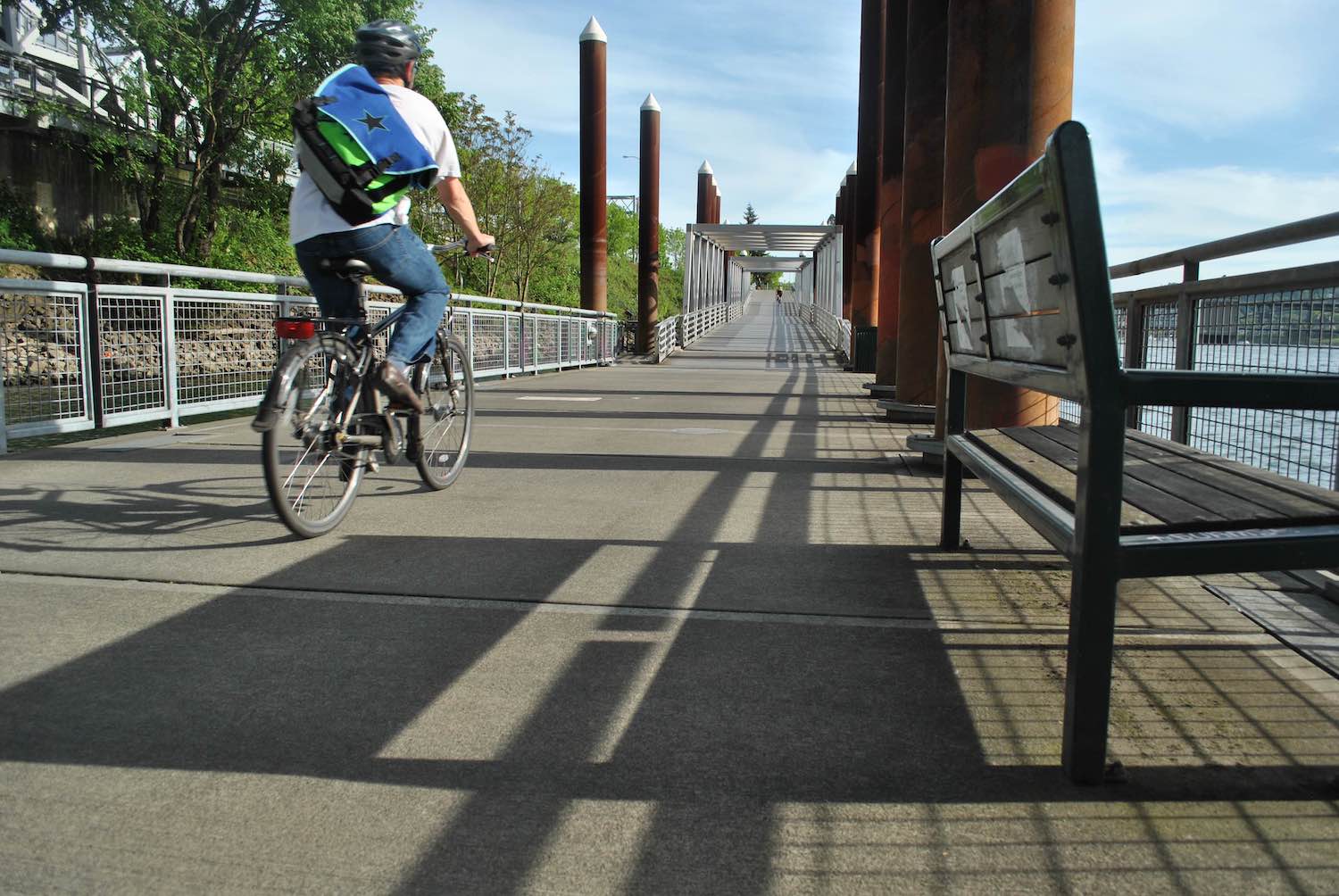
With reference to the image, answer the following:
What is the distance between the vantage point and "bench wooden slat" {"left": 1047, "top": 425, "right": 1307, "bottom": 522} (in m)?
2.17

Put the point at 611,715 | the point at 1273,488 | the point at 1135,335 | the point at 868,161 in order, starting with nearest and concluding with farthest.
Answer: the point at 611,715
the point at 1273,488
the point at 1135,335
the point at 868,161

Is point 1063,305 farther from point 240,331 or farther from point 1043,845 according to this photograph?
point 240,331

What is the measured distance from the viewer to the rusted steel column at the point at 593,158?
24.8 metres

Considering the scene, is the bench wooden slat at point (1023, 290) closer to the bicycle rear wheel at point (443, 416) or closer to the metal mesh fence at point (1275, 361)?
the metal mesh fence at point (1275, 361)

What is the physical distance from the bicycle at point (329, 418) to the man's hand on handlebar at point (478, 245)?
60 mm

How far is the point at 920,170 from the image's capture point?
9.11m

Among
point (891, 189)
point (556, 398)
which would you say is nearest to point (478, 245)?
point (556, 398)

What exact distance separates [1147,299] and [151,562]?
4579mm

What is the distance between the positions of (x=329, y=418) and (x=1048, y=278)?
9.03 ft

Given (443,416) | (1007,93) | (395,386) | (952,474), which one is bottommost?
(952,474)

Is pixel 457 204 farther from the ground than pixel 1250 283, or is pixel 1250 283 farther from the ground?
pixel 457 204

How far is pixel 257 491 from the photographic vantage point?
198 inches

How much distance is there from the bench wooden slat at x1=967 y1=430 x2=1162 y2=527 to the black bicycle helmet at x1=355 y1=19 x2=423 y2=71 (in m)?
2.70

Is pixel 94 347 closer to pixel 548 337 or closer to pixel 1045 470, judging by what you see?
pixel 1045 470
